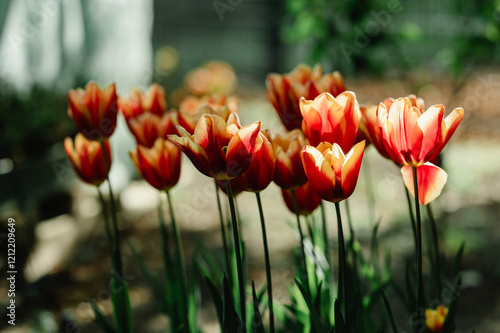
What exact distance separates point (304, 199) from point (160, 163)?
1.19 ft

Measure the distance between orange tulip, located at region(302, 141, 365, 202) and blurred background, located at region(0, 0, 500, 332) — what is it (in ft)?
3.09

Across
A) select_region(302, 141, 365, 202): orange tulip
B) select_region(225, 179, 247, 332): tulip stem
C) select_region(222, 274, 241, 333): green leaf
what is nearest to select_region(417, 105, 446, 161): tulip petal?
select_region(302, 141, 365, 202): orange tulip

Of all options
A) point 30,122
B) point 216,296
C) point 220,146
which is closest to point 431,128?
point 220,146

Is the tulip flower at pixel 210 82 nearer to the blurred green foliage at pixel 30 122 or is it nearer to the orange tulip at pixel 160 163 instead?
the blurred green foliage at pixel 30 122

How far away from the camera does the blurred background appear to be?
2771 mm

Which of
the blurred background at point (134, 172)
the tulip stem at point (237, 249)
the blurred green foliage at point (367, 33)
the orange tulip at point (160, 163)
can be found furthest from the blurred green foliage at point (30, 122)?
the tulip stem at point (237, 249)

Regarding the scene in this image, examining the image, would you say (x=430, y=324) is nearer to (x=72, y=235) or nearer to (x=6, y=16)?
(x=72, y=235)

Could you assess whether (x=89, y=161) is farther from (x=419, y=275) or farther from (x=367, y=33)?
(x=367, y=33)

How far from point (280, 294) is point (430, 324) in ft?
5.94

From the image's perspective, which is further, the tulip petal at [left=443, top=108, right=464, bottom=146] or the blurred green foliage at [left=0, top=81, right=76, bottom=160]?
the blurred green foliage at [left=0, top=81, right=76, bottom=160]

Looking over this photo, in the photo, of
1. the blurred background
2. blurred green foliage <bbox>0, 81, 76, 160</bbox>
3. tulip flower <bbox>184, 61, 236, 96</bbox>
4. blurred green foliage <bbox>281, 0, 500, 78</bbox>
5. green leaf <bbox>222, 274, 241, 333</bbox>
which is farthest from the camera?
tulip flower <bbox>184, 61, 236, 96</bbox>

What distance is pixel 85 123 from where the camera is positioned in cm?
151

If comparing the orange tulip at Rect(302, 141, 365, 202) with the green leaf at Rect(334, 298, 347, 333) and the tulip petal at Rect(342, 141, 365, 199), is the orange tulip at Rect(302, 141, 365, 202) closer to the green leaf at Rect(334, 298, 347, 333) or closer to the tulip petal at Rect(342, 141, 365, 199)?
the tulip petal at Rect(342, 141, 365, 199)

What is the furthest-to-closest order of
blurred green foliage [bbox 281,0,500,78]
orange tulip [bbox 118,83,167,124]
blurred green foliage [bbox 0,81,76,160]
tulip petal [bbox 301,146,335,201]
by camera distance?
blurred green foliage [bbox 0,81,76,160] → blurred green foliage [bbox 281,0,500,78] → orange tulip [bbox 118,83,167,124] → tulip petal [bbox 301,146,335,201]
